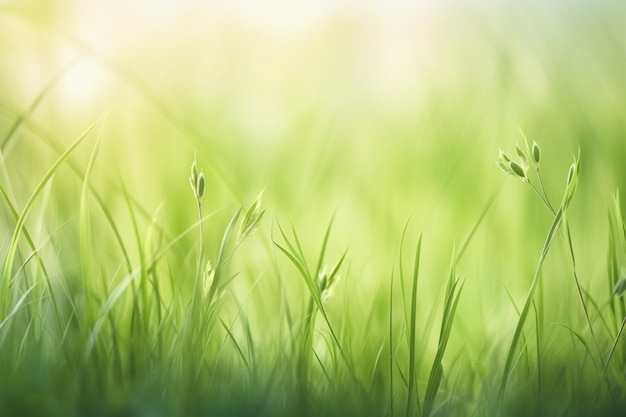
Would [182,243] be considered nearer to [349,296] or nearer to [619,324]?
[349,296]

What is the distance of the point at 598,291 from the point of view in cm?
92

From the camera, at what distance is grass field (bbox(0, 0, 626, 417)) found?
77cm

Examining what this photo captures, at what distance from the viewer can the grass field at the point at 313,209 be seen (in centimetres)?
77

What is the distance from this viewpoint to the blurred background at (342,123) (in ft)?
3.07

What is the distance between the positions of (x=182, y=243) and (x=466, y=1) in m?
0.57

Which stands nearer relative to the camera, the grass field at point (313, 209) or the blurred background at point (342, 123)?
the grass field at point (313, 209)

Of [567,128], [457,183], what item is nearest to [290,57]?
[457,183]

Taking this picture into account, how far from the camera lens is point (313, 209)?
0.98 metres

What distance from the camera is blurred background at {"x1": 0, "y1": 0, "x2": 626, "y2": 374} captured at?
0.93m

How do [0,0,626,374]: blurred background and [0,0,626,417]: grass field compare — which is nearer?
[0,0,626,417]: grass field

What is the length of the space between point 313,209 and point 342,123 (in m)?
0.15

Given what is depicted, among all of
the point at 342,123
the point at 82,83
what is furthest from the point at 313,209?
the point at 82,83

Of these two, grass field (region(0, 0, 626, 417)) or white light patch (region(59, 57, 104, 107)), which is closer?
grass field (region(0, 0, 626, 417))

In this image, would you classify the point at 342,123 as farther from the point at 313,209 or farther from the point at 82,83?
the point at 82,83
